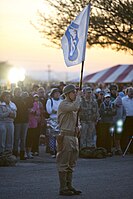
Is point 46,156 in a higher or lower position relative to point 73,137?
lower

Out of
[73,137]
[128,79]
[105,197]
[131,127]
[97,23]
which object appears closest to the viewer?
[105,197]

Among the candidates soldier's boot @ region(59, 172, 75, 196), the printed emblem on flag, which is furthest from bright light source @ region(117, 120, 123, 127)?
soldier's boot @ region(59, 172, 75, 196)

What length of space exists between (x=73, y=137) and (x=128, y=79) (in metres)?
25.6

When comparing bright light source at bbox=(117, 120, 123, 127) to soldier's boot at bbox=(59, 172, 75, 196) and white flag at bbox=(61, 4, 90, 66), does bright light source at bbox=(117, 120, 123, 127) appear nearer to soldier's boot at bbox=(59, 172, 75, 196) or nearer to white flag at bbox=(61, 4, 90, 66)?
white flag at bbox=(61, 4, 90, 66)

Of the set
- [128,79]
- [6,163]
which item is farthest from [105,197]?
[128,79]

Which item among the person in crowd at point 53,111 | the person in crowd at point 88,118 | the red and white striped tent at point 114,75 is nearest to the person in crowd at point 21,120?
the person in crowd at point 53,111

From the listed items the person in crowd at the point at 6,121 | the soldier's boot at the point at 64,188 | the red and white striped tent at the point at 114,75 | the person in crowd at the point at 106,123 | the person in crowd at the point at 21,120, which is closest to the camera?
the soldier's boot at the point at 64,188

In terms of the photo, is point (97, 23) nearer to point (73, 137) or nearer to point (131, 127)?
point (131, 127)

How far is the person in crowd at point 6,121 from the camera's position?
1647 centimetres

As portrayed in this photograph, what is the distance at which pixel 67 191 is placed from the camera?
11086 millimetres

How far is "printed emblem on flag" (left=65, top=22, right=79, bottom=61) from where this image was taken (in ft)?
40.1

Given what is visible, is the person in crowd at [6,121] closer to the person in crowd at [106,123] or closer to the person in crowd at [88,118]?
the person in crowd at [88,118]

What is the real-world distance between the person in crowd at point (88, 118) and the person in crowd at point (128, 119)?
1.39 meters

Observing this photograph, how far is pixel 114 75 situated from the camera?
38.6m
